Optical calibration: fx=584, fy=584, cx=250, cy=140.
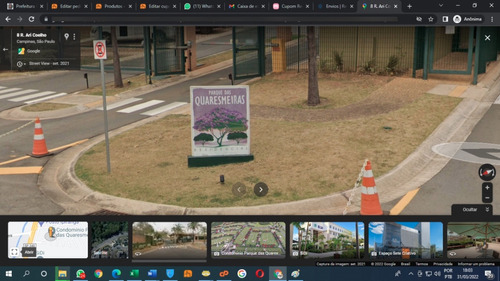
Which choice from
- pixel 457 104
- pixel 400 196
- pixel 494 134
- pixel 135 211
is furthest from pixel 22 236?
pixel 457 104

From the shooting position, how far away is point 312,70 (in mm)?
17750

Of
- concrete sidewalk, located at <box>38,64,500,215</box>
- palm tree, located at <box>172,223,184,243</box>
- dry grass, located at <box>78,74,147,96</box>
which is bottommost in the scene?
concrete sidewalk, located at <box>38,64,500,215</box>

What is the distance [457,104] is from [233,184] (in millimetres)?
9690

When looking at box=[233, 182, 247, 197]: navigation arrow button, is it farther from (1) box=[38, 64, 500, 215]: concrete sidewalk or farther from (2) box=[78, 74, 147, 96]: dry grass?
(2) box=[78, 74, 147, 96]: dry grass

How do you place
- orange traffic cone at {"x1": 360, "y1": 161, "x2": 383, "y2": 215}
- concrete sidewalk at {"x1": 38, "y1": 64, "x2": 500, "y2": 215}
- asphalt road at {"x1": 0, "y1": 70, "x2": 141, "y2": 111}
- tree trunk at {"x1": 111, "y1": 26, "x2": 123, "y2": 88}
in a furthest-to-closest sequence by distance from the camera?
asphalt road at {"x1": 0, "y1": 70, "x2": 141, "y2": 111}
tree trunk at {"x1": 111, "y1": 26, "x2": 123, "y2": 88}
concrete sidewalk at {"x1": 38, "y1": 64, "x2": 500, "y2": 215}
orange traffic cone at {"x1": 360, "y1": 161, "x2": 383, "y2": 215}

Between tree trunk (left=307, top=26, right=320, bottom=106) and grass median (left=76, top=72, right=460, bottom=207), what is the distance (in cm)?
198

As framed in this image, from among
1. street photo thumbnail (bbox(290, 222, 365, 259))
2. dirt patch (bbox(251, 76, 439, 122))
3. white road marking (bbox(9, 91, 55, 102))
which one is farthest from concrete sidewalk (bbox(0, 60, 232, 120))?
street photo thumbnail (bbox(290, 222, 365, 259))

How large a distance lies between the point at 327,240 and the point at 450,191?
20.7ft

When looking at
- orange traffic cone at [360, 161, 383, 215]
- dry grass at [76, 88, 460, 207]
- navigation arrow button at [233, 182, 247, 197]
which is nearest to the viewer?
orange traffic cone at [360, 161, 383, 215]

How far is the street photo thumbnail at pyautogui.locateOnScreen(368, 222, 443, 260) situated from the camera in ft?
17.1

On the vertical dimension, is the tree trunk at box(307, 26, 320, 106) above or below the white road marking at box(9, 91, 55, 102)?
above

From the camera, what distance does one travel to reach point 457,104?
18.1 metres

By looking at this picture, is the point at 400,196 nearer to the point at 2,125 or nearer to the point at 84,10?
the point at 84,10

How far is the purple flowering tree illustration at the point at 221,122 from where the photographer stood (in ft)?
39.5
